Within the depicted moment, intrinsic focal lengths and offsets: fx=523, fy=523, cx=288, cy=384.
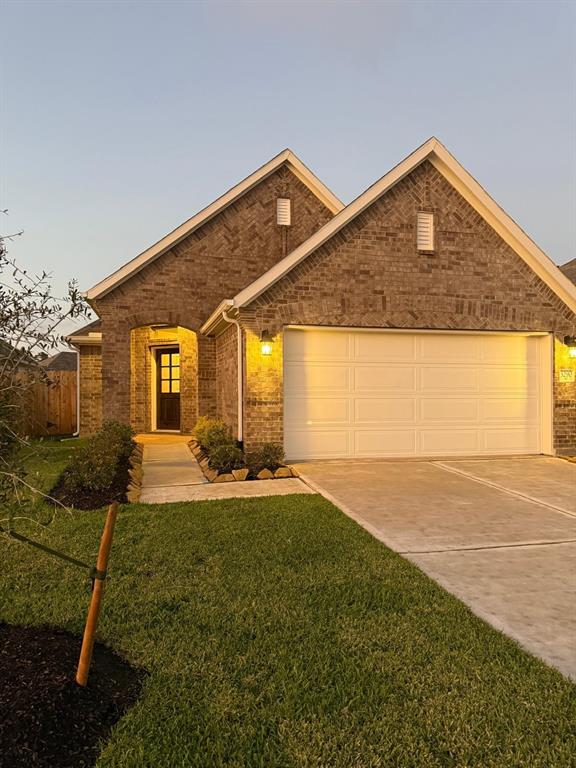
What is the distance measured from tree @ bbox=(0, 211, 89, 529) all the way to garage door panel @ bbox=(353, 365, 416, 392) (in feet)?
25.4

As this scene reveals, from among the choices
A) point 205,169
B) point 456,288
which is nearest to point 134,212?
point 205,169

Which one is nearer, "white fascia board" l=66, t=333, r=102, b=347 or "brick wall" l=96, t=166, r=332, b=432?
"brick wall" l=96, t=166, r=332, b=432

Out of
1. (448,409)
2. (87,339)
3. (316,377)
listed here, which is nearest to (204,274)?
(87,339)

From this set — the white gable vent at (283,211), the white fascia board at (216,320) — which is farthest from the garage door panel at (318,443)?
the white gable vent at (283,211)

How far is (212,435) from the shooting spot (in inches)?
399

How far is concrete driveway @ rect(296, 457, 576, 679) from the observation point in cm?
376

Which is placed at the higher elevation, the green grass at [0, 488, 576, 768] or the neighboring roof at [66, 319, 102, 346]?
the neighboring roof at [66, 319, 102, 346]

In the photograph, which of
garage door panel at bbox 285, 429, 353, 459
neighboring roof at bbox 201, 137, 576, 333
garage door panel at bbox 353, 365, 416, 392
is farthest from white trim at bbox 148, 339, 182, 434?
garage door panel at bbox 353, 365, 416, 392

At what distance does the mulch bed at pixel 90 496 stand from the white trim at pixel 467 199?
3.82m

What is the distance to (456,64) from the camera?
18.5 meters

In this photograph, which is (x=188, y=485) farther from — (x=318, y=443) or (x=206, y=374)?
(x=206, y=374)

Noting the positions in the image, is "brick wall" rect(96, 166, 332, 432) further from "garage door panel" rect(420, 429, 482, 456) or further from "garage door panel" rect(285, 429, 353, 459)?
"garage door panel" rect(420, 429, 482, 456)

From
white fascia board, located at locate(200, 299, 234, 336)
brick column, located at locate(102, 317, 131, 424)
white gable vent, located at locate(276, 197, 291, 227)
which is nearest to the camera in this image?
white fascia board, located at locate(200, 299, 234, 336)

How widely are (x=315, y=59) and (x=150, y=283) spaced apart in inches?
375
